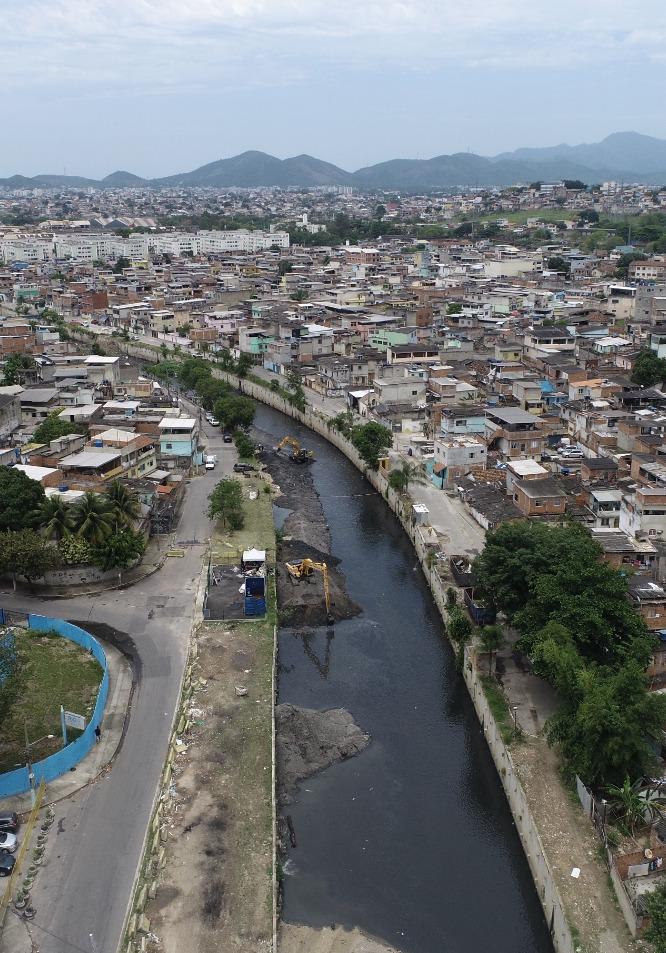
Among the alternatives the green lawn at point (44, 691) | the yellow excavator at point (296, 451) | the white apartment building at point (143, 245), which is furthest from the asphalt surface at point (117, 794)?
the white apartment building at point (143, 245)

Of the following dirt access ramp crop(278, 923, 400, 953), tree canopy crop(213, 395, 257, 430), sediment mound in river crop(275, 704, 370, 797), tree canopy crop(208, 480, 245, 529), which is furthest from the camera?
tree canopy crop(213, 395, 257, 430)

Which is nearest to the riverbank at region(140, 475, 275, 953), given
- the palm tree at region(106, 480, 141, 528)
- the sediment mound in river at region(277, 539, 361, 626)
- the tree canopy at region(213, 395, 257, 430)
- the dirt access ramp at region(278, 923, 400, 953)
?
the dirt access ramp at region(278, 923, 400, 953)

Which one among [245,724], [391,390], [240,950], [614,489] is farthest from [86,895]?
[391,390]

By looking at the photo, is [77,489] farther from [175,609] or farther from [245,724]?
[245,724]

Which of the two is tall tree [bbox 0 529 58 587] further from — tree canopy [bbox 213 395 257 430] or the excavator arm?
tree canopy [bbox 213 395 257 430]

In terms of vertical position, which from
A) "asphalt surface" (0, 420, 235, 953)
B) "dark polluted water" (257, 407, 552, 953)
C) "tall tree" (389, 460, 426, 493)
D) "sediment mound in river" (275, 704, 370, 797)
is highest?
"tall tree" (389, 460, 426, 493)
